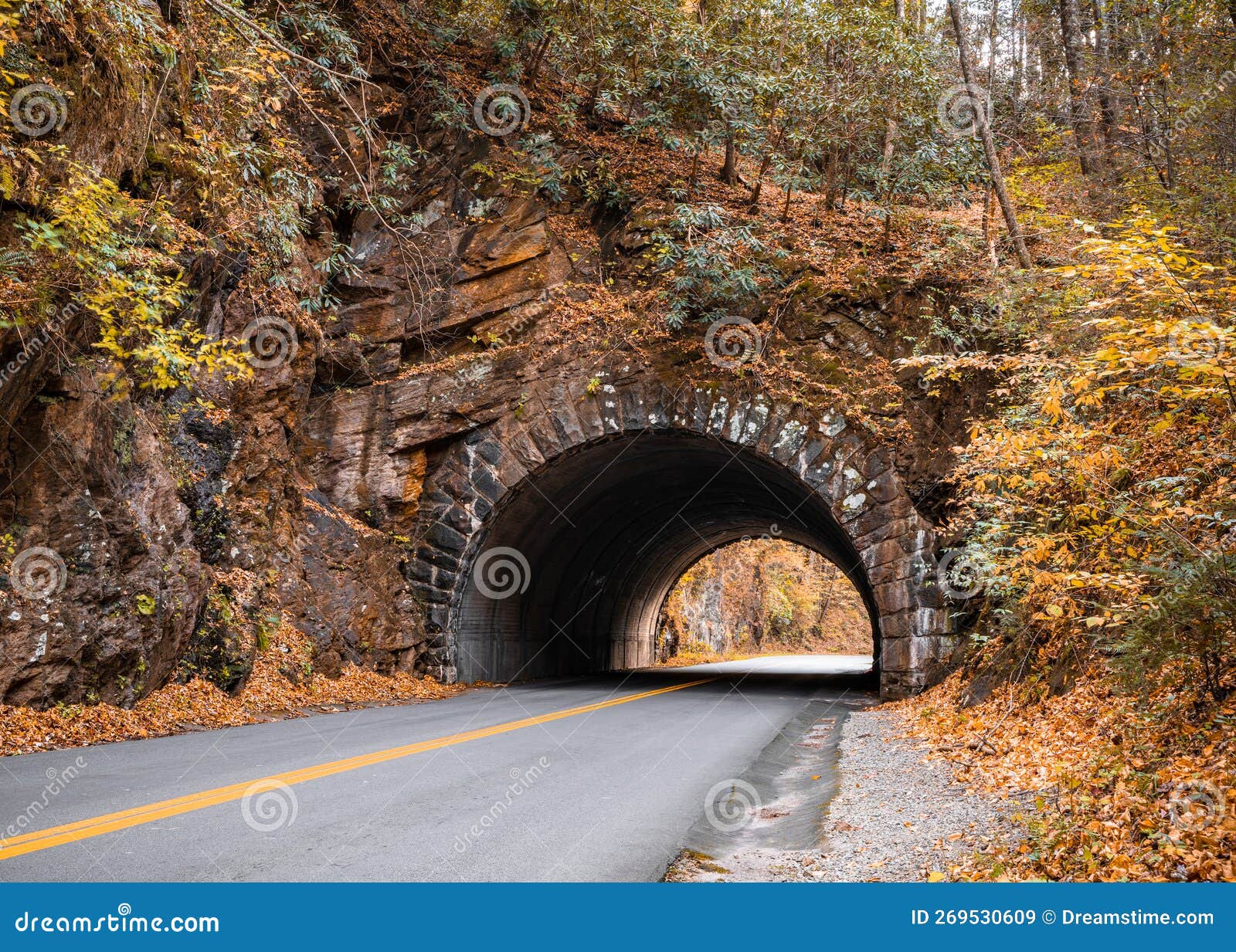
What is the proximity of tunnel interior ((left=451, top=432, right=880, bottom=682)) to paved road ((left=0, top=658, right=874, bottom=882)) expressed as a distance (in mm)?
5919

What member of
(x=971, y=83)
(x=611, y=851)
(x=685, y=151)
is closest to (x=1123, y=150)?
(x=971, y=83)

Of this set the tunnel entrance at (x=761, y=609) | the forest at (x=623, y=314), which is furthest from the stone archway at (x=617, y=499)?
the tunnel entrance at (x=761, y=609)

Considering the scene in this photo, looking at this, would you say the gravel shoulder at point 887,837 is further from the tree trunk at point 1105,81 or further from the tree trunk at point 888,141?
the tree trunk at point 888,141

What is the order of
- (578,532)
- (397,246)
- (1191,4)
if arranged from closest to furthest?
(1191,4), (397,246), (578,532)

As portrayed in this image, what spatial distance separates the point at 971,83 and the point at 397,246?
10368 mm

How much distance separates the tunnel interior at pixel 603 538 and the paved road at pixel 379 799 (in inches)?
233

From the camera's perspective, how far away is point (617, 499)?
18.8 metres

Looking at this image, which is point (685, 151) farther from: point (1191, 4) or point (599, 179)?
point (1191, 4)

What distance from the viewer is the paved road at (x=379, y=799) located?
3.95 m

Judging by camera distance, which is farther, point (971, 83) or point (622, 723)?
point (971, 83)

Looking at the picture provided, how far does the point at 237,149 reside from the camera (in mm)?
10227

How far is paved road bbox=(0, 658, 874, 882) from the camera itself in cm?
395

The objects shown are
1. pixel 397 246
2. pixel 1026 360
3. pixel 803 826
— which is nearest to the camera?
pixel 803 826

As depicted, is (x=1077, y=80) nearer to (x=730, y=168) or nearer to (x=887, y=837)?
(x=730, y=168)
